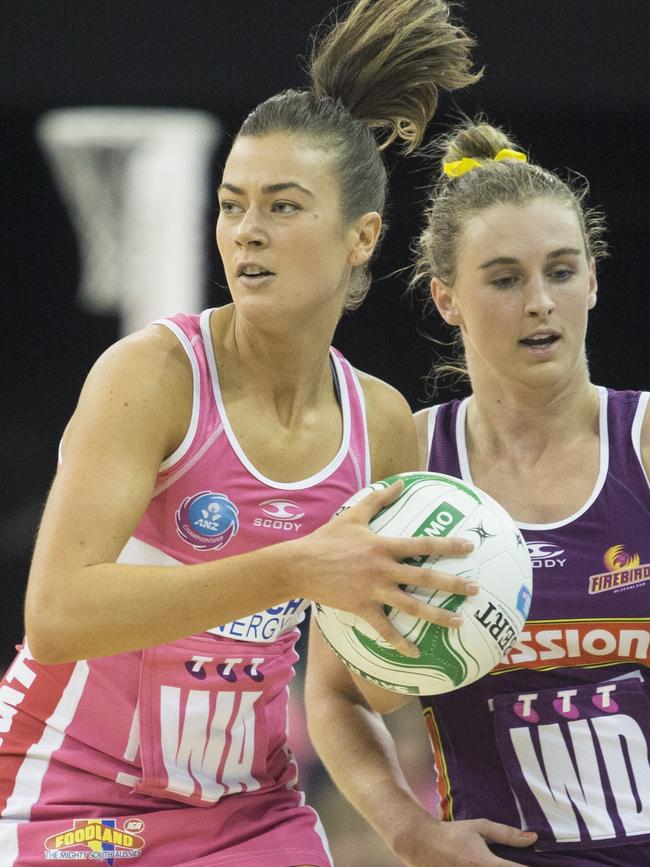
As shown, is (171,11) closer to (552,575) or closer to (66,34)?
(66,34)

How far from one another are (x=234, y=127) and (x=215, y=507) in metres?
3.97

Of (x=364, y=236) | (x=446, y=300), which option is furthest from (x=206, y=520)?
(x=446, y=300)

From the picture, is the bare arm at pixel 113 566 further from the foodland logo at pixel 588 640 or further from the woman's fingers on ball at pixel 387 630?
the foodland logo at pixel 588 640

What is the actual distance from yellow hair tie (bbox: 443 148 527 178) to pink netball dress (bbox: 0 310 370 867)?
92cm

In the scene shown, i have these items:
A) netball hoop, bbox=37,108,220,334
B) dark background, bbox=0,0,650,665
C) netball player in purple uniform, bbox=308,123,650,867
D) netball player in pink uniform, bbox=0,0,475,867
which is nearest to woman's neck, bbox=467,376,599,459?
netball player in purple uniform, bbox=308,123,650,867

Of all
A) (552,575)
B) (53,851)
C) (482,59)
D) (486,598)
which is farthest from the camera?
(482,59)

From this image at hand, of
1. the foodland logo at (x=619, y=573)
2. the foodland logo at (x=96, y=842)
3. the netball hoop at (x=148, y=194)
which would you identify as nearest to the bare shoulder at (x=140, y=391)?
the foodland logo at (x=96, y=842)

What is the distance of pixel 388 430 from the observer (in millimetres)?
2783

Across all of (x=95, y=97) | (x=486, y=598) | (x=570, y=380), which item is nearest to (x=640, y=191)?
(x=95, y=97)

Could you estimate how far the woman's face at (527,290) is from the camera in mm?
2855

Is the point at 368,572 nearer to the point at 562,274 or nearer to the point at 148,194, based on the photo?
the point at 562,274

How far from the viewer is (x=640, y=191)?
22.0 ft

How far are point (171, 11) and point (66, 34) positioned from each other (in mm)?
423

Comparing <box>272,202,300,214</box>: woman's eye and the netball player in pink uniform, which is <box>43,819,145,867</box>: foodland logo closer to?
the netball player in pink uniform
